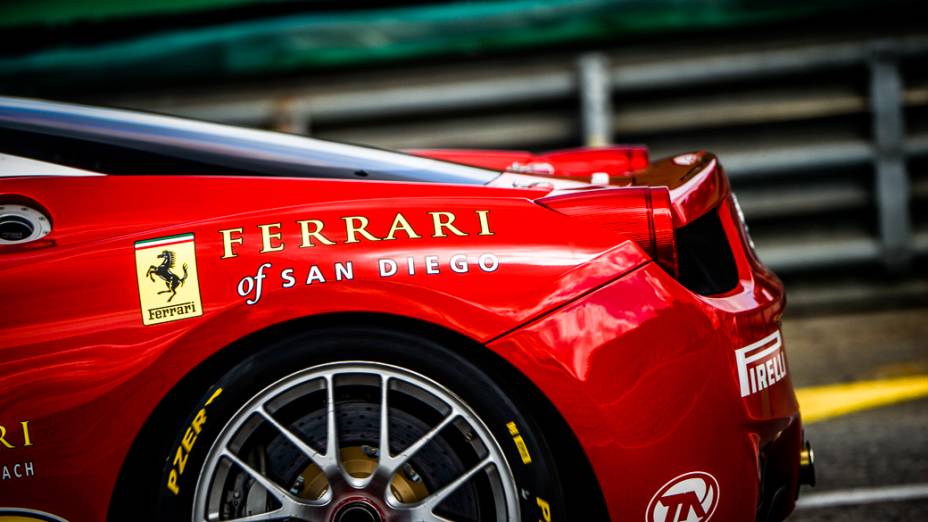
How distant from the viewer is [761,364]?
2117 millimetres

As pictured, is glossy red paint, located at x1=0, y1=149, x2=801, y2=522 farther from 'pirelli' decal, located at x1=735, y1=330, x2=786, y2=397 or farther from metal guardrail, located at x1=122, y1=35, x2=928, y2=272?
metal guardrail, located at x1=122, y1=35, x2=928, y2=272

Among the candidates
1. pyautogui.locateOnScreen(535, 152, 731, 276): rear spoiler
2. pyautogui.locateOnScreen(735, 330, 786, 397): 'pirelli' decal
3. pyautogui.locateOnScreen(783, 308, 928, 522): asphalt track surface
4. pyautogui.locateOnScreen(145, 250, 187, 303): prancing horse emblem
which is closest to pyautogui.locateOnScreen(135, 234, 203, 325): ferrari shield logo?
pyautogui.locateOnScreen(145, 250, 187, 303): prancing horse emblem

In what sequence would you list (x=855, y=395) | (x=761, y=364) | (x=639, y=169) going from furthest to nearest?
→ (x=855, y=395), (x=639, y=169), (x=761, y=364)

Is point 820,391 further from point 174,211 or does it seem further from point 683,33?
point 174,211

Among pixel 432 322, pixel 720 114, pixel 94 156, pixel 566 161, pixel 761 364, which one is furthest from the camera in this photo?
pixel 720 114

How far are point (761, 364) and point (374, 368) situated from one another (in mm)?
822

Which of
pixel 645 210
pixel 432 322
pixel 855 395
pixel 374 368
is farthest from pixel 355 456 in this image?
pixel 855 395

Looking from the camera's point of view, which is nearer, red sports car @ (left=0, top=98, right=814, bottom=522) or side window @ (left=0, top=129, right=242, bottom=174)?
red sports car @ (left=0, top=98, right=814, bottom=522)

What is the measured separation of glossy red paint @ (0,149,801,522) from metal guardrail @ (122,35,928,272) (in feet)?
11.3

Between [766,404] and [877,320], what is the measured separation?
3.50 m

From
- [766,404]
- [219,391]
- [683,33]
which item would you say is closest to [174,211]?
[219,391]

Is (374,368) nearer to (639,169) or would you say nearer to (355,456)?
(355,456)

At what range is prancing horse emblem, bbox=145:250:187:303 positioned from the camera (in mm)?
2020

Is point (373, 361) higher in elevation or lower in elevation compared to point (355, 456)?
higher
